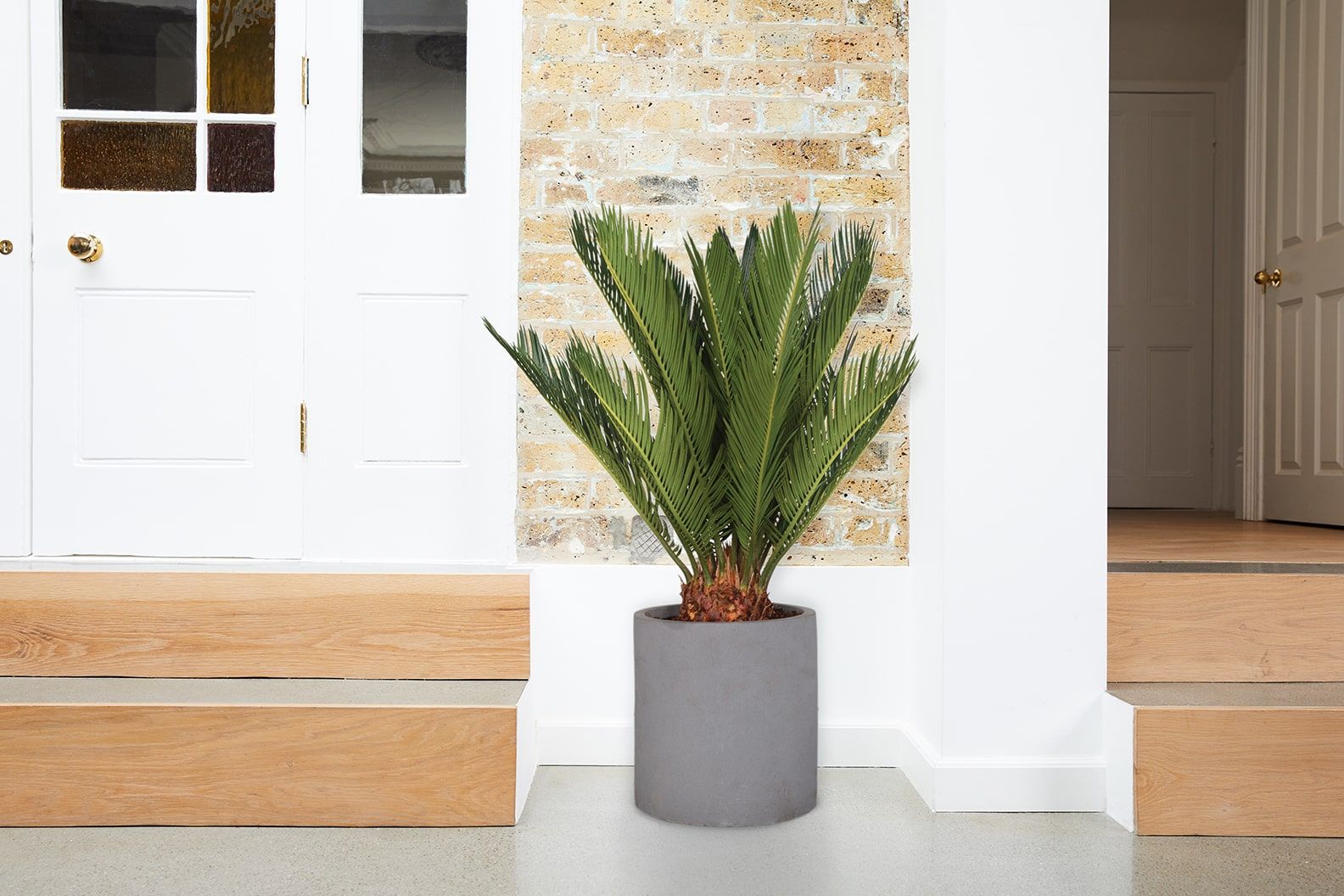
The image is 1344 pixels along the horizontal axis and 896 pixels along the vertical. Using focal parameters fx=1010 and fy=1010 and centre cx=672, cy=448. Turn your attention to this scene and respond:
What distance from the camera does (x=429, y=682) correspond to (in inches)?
81.1

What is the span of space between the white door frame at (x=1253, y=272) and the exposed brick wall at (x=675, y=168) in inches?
80.3

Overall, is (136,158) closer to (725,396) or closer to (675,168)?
(675,168)

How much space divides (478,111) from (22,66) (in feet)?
3.72

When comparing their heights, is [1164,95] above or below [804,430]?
above

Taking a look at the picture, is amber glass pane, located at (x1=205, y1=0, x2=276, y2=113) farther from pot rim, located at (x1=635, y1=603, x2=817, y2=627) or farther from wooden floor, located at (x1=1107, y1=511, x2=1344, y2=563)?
wooden floor, located at (x1=1107, y1=511, x2=1344, y2=563)

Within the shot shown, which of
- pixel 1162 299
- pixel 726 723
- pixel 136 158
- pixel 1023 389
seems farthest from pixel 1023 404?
pixel 1162 299

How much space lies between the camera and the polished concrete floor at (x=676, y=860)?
156 cm

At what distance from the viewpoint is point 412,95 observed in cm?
244

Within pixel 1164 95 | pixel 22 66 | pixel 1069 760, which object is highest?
pixel 1164 95

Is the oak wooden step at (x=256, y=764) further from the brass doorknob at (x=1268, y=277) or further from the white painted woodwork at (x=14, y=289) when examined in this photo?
the brass doorknob at (x=1268, y=277)

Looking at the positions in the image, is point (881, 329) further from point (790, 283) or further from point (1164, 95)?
point (1164, 95)

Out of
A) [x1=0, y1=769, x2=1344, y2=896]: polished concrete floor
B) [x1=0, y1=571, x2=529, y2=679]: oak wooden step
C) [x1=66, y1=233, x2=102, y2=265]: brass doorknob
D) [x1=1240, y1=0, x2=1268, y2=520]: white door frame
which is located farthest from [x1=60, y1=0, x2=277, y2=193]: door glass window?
[x1=1240, y1=0, x2=1268, y2=520]: white door frame

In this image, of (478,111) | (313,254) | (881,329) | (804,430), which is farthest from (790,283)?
(313,254)

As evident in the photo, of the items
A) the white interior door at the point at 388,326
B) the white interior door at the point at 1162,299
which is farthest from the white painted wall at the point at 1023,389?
the white interior door at the point at 1162,299
